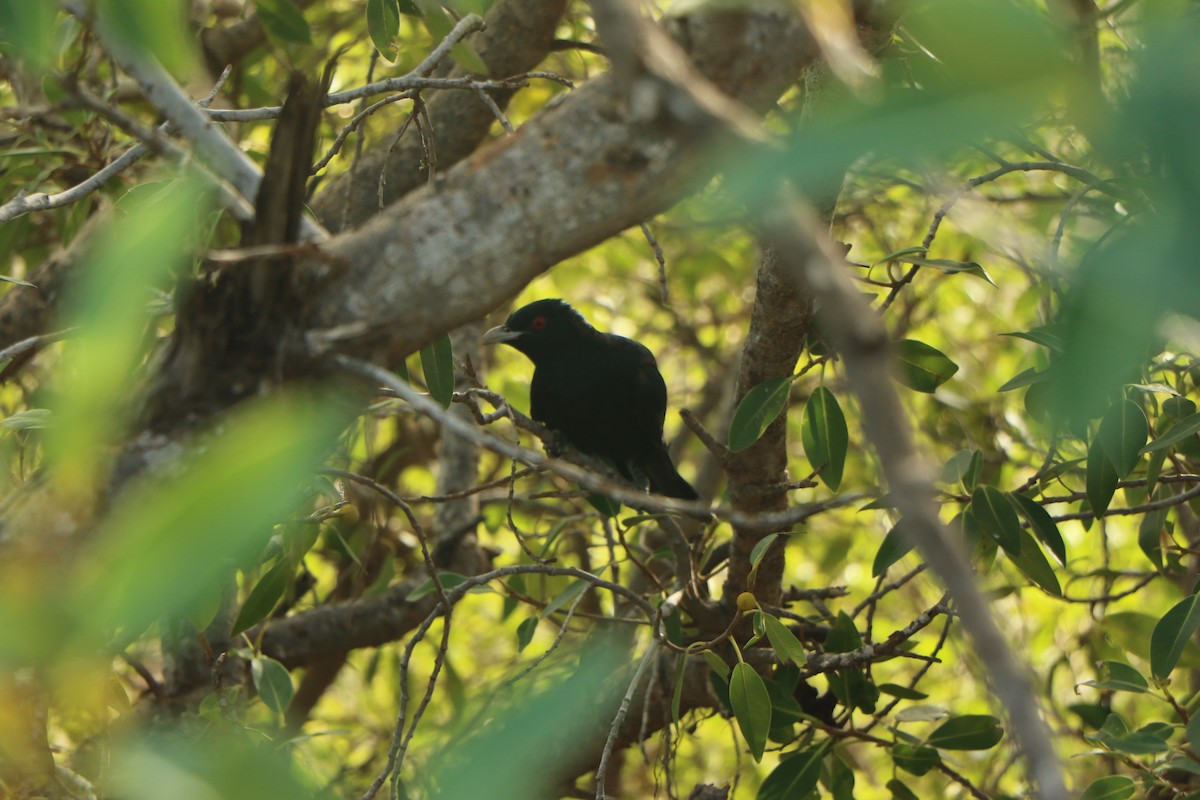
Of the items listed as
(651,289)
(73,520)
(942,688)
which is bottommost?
(942,688)

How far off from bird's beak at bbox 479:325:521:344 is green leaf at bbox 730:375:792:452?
197 centimetres

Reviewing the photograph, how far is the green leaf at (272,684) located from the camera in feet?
8.77

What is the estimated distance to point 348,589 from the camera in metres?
4.61

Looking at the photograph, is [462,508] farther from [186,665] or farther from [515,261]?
[515,261]

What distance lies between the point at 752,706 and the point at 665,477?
223 centimetres

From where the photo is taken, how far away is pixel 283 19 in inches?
127

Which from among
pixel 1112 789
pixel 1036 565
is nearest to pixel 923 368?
pixel 1036 565

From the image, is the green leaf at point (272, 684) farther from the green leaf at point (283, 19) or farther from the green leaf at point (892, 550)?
the green leaf at point (283, 19)

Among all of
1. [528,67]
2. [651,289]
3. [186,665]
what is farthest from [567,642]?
[651,289]

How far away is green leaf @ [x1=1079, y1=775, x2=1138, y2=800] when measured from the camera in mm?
2248

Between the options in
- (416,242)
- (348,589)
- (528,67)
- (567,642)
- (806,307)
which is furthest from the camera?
(348,589)

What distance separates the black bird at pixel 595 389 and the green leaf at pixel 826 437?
167 centimetres

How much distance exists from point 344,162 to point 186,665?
2327mm

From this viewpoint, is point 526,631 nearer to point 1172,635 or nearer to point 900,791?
point 900,791
